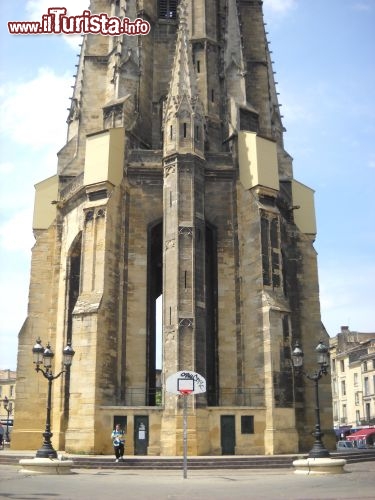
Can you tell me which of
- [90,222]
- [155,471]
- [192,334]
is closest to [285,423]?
[192,334]

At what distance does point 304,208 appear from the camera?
3394cm

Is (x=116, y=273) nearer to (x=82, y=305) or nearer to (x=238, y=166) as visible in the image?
(x=82, y=305)

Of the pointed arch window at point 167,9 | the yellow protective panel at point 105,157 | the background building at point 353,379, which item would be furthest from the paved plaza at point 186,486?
the background building at point 353,379

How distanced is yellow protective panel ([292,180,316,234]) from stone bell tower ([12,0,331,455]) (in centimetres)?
8

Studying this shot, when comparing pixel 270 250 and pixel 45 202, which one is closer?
pixel 270 250

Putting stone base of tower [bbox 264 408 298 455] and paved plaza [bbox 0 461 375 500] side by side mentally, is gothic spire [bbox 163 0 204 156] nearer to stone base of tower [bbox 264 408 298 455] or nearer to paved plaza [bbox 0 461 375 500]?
stone base of tower [bbox 264 408 298 455]

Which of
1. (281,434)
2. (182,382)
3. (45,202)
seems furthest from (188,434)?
(45,202)

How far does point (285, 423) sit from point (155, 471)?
6.51 meters

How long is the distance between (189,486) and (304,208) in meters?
22.3

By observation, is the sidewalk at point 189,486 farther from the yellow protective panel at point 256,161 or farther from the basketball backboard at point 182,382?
the yellow protective panel at point 256,161

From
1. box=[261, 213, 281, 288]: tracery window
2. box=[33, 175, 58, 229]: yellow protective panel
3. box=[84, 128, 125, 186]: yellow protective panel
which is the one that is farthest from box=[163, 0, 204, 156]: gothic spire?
Result: box=[33, 175, 58, 229]: yellow protective panel

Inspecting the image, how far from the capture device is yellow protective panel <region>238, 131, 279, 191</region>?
2770 centimetres

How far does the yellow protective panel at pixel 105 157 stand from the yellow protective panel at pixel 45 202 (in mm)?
5754

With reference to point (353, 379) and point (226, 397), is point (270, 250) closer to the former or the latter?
point (226, 397)
